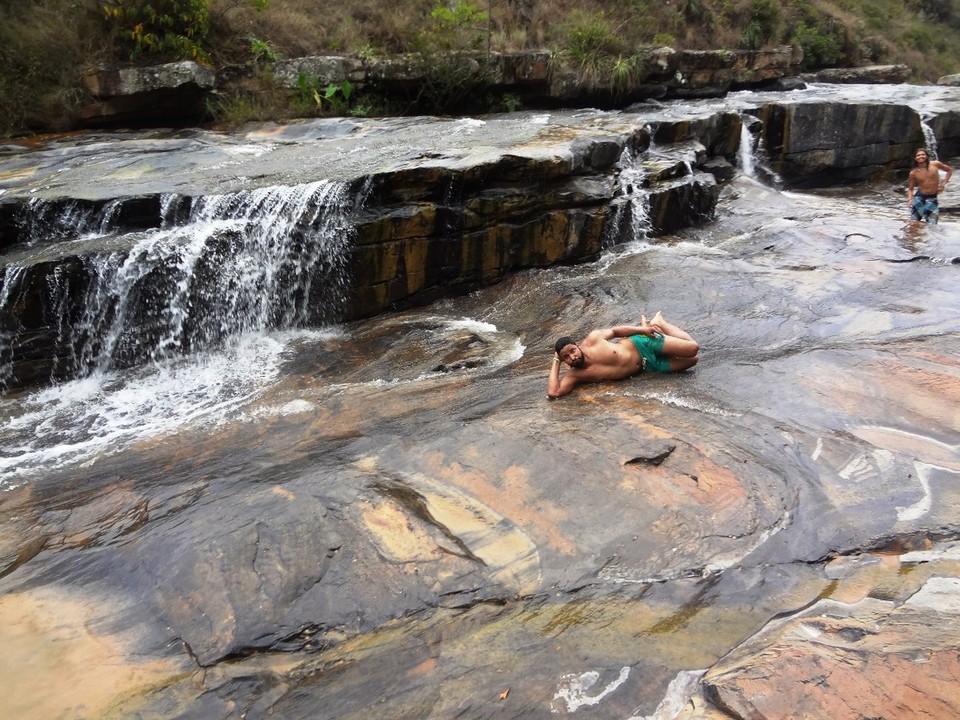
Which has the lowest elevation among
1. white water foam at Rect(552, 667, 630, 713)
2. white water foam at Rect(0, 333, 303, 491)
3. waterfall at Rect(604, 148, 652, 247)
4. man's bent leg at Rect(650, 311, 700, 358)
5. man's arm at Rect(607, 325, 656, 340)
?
white water foam at Rect(0, 333, 303, 491)

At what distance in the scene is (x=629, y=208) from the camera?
8438 millimetres

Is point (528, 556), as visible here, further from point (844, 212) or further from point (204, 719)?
point (844, 212)

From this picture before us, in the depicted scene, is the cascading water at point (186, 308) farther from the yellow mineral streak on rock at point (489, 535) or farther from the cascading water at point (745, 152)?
the cascading water at point (745, 152)

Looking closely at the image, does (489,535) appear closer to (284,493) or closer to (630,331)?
(284,493)

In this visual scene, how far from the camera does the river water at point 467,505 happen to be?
9.43ft

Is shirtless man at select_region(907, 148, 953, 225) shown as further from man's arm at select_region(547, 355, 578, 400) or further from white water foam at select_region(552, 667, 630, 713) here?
white water foam at select_region(552, 667, 630, 713)

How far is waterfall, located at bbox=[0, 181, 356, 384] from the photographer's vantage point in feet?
A: 20.5

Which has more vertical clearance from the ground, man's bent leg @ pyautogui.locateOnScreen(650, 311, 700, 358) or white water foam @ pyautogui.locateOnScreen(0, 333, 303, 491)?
man's bent leg @ pyautogui.locateOnScreen(650, 311, 700, 358)

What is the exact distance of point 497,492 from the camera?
387 centimetres

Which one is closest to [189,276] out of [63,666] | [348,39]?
[63,666]

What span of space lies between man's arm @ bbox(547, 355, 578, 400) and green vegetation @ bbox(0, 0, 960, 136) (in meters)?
8.81

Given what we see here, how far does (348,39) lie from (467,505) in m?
12.3

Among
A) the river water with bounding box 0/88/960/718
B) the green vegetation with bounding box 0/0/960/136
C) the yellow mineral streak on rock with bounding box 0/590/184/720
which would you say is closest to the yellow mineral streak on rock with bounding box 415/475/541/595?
the river water with bounding box 0/88/960/718

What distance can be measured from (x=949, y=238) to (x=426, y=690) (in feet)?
26.7
